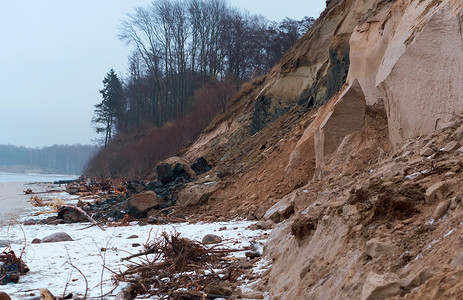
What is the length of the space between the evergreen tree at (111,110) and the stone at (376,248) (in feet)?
166

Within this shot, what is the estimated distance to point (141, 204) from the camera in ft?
39.7

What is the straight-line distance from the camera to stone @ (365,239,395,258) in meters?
2.38

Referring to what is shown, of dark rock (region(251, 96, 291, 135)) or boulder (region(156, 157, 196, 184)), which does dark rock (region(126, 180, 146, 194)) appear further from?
dark rock (region(251, 96, 291, 135))

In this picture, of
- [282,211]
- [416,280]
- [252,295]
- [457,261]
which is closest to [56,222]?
[282,211]

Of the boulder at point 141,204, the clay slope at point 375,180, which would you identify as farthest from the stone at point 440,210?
the boulder at point 141,204

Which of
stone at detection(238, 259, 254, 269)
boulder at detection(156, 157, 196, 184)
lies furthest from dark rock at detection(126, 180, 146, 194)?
stone at detection(238, 259, 254, 269)

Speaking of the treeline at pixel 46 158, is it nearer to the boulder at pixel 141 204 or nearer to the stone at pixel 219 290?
the boulder at pixel 141 204

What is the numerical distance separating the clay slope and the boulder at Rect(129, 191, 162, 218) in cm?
110

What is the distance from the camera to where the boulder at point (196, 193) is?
1162 centimetres

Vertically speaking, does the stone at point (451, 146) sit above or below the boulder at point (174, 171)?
above

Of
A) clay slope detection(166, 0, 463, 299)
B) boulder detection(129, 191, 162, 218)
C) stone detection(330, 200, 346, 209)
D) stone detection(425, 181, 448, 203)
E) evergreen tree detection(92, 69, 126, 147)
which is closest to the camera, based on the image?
clay slope detection(166, 0, 463, 299)

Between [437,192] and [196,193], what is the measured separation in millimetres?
9482

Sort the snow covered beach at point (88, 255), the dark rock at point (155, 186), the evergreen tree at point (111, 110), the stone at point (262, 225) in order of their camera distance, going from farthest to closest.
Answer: the evergreen tree at point (111, 110) < the dark rock at point (155, 186) < the stone at point (262, 225) < the snow covered beach at point (88, 255)

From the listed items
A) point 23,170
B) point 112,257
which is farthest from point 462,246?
point 23,170
